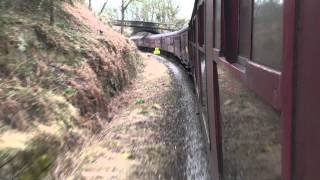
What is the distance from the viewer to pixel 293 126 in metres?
1.17

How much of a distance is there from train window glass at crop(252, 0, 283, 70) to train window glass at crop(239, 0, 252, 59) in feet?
0.82

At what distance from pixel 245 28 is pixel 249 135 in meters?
0.56

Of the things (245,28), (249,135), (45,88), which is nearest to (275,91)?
(249,135)

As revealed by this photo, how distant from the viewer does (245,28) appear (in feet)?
7.34

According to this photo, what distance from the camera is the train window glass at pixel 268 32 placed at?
1.39m

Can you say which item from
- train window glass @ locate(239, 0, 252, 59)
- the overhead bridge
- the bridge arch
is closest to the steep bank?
train window glass @ locate(239, 0, 252, 59)

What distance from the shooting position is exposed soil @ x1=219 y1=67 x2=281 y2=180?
1.50 m

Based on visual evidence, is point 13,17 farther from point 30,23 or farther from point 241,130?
point 241,130

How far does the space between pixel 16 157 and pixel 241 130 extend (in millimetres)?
3762

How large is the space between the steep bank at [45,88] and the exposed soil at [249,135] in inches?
121

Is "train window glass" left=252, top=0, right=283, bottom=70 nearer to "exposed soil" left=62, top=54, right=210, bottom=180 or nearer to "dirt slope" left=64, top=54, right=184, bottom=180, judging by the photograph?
"exposed soil" left=62, top=54, right=210, bottom=180

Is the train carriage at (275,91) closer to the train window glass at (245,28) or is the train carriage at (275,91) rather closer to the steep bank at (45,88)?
the train window glass at (245,28)

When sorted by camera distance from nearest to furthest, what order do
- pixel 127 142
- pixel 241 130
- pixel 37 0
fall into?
1. pixel 241 130
2. pixel 127 142
3. pixel 37 0

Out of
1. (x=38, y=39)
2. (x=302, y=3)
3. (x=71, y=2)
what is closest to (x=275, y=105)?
(x=302, y=3)
